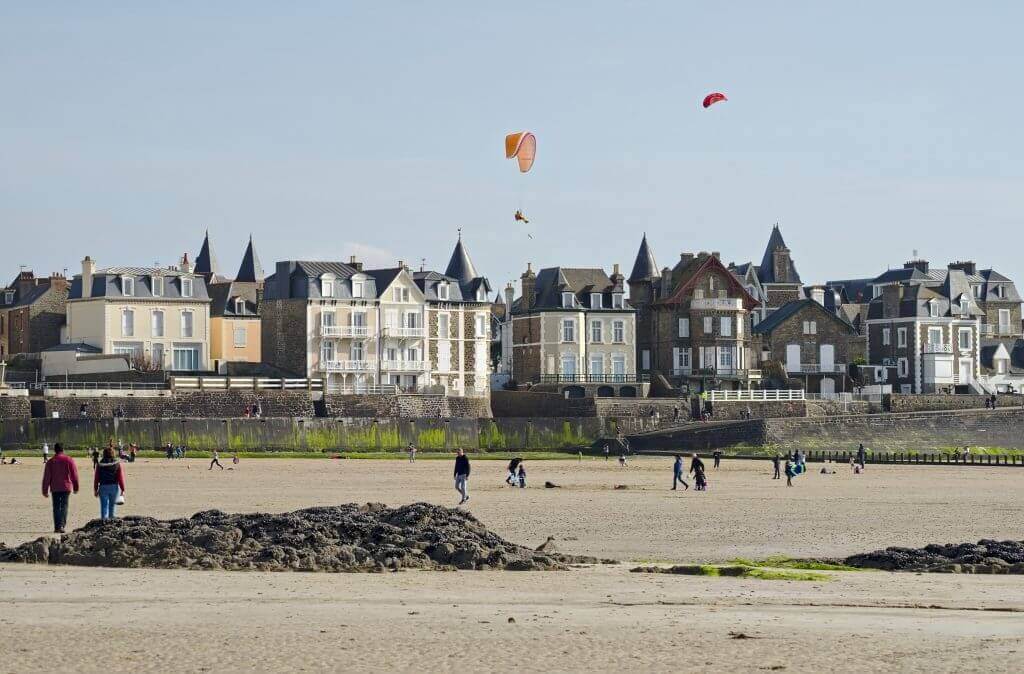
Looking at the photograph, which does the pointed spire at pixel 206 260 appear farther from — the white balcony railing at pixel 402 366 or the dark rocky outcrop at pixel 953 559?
the dark rocky outcrop at pixel 953 559

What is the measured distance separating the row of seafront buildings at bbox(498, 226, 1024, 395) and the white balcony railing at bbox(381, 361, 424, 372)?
5774 mm

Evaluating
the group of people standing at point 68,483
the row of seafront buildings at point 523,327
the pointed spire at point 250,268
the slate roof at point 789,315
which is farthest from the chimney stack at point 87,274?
the group of people standing at point 68,483

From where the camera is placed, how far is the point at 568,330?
238ft

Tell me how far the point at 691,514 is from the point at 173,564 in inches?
492

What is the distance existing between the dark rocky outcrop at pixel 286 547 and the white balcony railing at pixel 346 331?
1847 inches

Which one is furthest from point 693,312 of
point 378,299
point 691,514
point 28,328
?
point 691,514

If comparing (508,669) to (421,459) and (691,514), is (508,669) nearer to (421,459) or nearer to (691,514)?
(691,514)

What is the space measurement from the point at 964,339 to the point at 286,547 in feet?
218

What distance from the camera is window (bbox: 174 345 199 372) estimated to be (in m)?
65.9

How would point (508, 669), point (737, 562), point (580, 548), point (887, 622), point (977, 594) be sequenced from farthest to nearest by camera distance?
point (580, 548)
point (737, 562)
point (977, 594)
point (887, 622)
point (508, 669)

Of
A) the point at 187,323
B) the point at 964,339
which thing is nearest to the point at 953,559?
the point at 187,323

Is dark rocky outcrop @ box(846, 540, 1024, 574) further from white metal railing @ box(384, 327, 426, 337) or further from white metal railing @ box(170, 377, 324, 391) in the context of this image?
white metal railing @ box(384, 327, 426, 337)

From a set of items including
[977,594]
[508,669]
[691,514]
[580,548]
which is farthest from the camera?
[691,514]

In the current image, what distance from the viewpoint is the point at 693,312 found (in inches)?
2894
